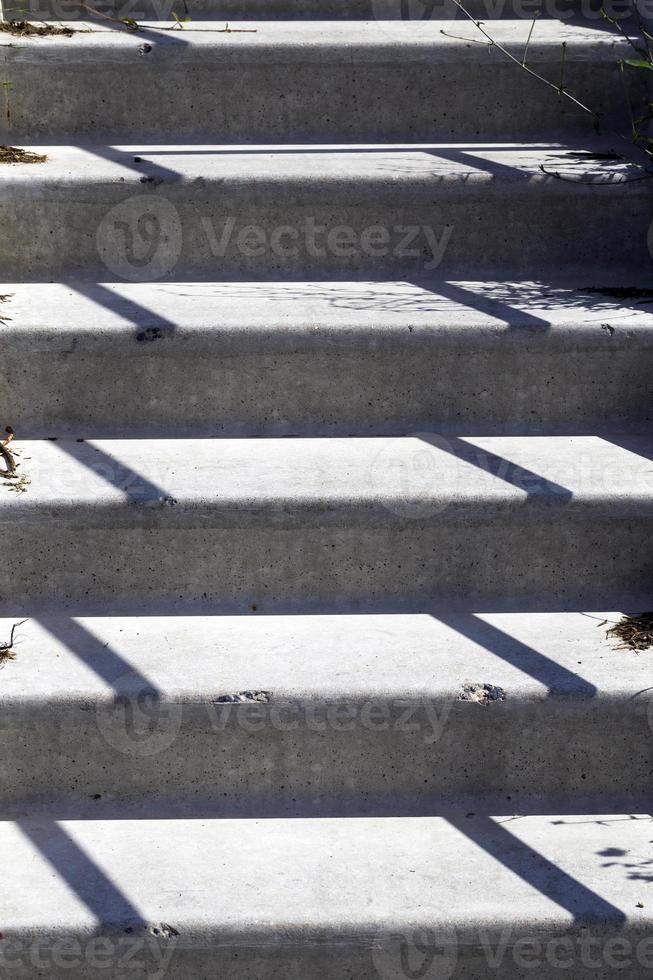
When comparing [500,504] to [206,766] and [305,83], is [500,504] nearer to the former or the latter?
[206,766]

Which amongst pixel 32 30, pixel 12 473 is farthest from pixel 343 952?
pixel 32 30

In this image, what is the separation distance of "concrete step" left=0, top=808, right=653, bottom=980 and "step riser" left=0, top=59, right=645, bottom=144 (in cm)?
168

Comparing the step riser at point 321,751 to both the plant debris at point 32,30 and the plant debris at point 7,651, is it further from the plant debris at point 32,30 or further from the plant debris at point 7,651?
the plant debris at point 32,30

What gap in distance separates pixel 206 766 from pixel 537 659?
1.89 ft

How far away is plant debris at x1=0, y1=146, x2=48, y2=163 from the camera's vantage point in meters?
2.40

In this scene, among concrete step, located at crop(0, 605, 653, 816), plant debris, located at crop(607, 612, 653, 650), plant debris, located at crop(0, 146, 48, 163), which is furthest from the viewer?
plant debris, located at crop(0, 146, 48, 163)

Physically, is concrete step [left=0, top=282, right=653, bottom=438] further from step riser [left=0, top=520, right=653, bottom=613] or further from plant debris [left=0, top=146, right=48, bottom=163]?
plant debris [left=0, top=146, right=48, bottom=163]

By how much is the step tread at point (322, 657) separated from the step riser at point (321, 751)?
0.08 feet

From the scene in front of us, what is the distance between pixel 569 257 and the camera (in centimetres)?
241

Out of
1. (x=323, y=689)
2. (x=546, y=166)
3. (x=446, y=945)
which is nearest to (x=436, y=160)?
(x=546, y=166)

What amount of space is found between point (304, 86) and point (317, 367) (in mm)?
856

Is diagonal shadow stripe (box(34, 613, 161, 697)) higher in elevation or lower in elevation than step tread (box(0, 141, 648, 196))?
lower

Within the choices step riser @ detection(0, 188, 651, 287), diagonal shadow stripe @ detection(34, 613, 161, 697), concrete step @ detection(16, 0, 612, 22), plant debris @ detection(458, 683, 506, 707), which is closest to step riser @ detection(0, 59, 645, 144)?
concrete step @ detection(16, 0, 612, 22)

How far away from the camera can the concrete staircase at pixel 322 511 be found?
5.18ft
